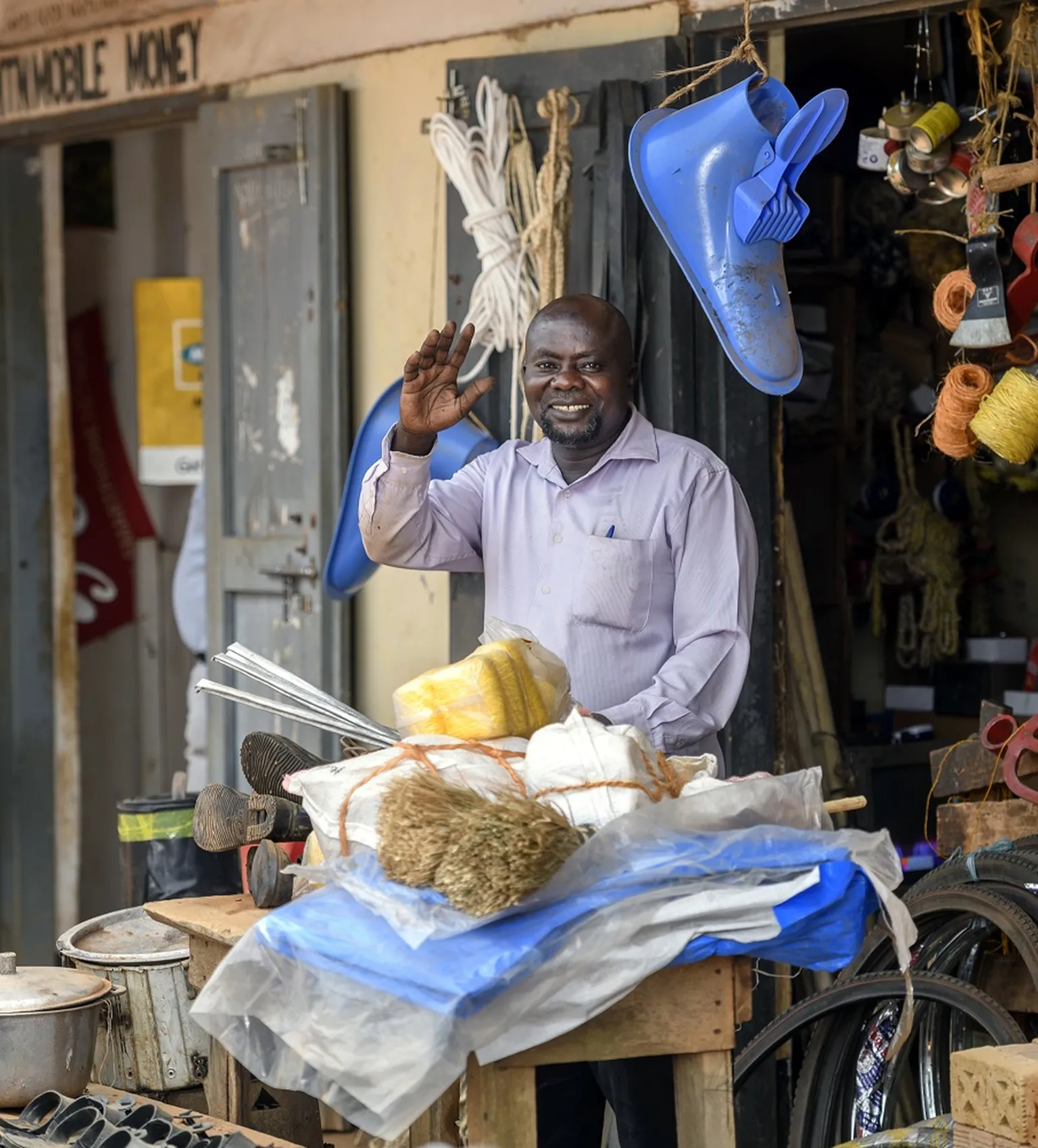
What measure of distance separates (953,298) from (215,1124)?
7.83 feet

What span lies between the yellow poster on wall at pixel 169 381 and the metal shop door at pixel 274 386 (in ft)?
4.63

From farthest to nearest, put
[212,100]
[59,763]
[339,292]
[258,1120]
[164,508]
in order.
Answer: [164,508] < [59,763] < [212,100] < [339,292] < [258,1120]

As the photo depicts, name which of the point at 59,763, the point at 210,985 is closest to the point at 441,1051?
the point at 210,985

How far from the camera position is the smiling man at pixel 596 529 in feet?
10.2

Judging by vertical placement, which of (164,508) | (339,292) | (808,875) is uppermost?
(339,292)

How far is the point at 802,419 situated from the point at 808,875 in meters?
3.28

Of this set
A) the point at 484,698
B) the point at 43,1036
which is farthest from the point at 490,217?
the point at 43,1036

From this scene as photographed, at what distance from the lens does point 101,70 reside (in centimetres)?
532

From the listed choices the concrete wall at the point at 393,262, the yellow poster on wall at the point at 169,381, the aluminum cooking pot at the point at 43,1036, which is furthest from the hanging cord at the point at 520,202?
the yellow poster on wall at the point at 169,381

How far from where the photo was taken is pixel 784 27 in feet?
12.9

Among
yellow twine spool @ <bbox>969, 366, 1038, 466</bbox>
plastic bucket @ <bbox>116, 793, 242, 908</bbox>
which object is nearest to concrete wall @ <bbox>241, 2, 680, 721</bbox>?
plastic bucket @ <bbox>116, 793, 242, 908</bbox>

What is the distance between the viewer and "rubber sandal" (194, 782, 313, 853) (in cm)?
272

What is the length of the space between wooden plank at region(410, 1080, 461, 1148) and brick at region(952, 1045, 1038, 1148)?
83 cm

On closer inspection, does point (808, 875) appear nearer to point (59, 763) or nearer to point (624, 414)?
point (624, 414)
